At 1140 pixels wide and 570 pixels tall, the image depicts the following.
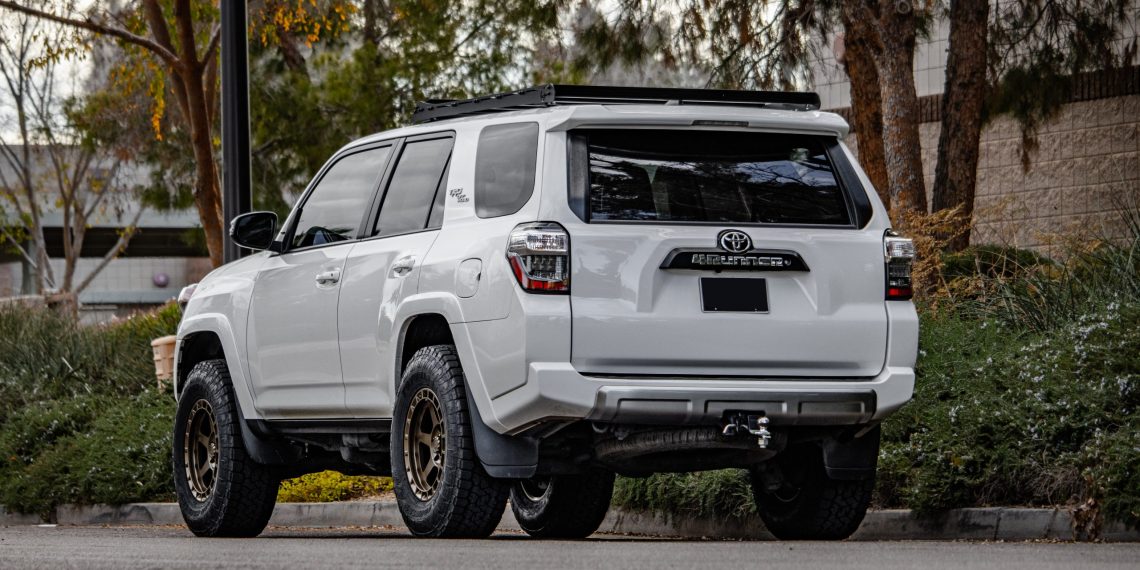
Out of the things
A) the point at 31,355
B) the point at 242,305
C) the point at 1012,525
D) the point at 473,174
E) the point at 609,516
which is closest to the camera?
the point at 473,174

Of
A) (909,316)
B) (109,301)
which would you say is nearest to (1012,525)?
(909,316)

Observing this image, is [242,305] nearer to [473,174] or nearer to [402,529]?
[473,174]

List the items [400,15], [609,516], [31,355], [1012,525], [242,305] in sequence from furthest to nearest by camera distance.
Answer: [400,15], [31,355], [609,516], [242,305], [1012,525]

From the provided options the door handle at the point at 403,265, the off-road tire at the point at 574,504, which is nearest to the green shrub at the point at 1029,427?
the off-road tire at the point at 574,504

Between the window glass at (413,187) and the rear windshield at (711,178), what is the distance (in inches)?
42.3

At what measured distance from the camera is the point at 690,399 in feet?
23.3

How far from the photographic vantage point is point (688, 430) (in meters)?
7.32

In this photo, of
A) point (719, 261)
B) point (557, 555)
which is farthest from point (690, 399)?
point (557, 555)

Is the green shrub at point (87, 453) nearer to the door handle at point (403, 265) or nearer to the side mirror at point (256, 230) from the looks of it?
the side mirror at point (256, 230)

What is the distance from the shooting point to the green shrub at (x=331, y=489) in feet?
42.6

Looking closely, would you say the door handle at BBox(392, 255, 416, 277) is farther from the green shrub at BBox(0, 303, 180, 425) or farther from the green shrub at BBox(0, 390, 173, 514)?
the green shrub at BBox(0, 303, 180, 425)

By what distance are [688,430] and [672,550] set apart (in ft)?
Result: 1.86

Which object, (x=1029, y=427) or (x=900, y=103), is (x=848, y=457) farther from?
(x=900, y=103)

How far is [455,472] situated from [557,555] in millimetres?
727
